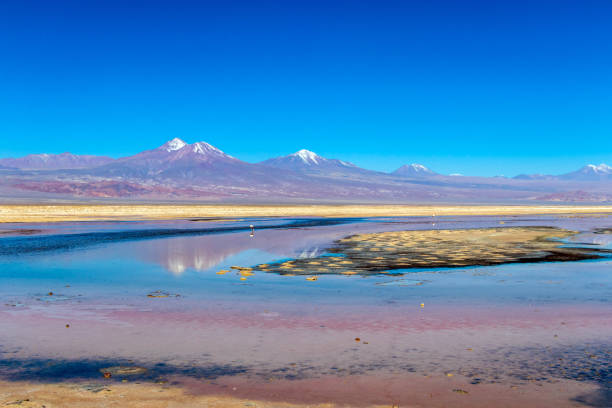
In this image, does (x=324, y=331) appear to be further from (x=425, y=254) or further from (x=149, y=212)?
(x=149, y=212)

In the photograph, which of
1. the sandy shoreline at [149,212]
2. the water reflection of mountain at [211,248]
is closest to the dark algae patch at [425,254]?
the water reflection of mountain at [211,248]

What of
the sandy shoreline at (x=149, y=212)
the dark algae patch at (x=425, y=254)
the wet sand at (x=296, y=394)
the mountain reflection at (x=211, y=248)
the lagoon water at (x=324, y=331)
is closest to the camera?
the wet sand at (x=296, y=394)

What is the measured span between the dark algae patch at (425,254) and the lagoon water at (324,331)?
171 cm

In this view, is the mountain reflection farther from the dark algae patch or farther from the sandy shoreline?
the sandy shoreline

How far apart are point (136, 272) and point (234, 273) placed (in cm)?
349

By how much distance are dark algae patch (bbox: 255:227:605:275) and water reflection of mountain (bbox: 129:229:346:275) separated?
169cm

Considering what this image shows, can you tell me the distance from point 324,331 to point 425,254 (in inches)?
578

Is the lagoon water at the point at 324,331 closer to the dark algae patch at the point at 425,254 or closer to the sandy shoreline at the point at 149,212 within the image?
the dark algae patch at the point at 425,254

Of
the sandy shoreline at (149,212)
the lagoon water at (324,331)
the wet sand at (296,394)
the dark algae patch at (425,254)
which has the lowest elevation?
the wet sand at (296,394)

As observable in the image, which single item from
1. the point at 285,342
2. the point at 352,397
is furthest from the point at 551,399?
the point at 285,342

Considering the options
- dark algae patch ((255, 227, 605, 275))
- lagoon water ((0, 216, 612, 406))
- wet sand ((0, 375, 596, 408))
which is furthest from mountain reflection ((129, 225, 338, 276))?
wet sand ((0, 375, 596, 408))

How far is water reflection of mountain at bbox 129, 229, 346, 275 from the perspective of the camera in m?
22.3

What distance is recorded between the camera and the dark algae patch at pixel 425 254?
20359 millimetres

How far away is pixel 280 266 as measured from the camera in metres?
20.7
